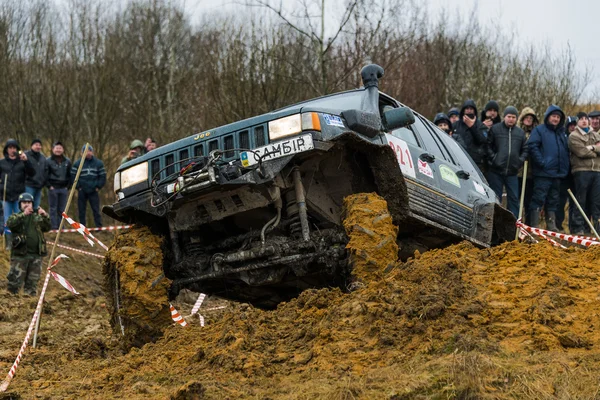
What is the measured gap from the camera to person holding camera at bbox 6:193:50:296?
1156 cm

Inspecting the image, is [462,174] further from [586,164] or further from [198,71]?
[198,71]

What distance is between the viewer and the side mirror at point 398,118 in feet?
23.1

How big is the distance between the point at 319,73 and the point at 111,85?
6713 millimetres

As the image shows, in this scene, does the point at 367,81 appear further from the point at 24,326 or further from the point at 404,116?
the point at 24,326

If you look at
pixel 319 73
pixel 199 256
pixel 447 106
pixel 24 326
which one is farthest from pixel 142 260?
pixel 447 106

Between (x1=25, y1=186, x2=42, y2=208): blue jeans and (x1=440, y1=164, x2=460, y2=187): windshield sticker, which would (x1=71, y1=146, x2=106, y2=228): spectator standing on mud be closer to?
(x1=25, y1=186, x2=42, y2=208): blue jeans

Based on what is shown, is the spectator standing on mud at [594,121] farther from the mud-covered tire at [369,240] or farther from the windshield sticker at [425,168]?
the mud-covered tire at [369,240]

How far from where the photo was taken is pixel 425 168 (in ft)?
25.6

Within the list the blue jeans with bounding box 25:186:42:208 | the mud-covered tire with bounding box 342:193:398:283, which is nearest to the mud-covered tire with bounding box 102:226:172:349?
the mud-covered tire with bounding box 342:193:398:283

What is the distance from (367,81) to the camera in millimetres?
7691

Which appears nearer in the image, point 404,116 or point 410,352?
point 410,352

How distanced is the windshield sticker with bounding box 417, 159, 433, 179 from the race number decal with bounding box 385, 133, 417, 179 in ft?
0.62

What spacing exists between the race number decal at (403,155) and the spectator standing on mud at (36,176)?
8.55m

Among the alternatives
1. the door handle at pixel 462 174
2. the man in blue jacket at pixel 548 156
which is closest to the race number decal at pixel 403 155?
the door handle at pixel 462 174
